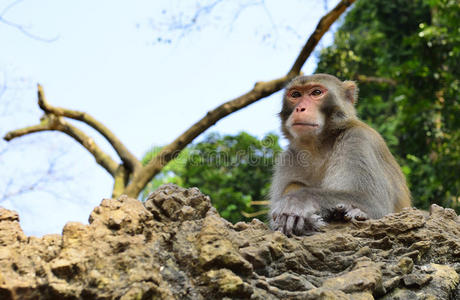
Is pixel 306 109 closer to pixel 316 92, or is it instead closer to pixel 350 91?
pixel 316 92

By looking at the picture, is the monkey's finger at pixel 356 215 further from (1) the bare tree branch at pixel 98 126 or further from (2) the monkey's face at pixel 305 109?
(1) the bare tree branch at pixel 98 126

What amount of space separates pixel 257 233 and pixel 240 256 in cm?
49

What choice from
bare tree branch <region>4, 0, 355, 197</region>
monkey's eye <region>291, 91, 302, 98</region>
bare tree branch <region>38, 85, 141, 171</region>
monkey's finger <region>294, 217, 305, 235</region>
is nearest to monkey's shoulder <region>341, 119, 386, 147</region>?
monkey's eye <region>291, 91, 302, 98</region>

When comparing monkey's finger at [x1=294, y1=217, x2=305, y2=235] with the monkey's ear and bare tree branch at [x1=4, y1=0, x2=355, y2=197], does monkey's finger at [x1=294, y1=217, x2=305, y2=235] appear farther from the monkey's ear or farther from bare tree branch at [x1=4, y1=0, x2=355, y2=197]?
bare tree branch at [x1=4, y1=0, x2=355, y2=197]

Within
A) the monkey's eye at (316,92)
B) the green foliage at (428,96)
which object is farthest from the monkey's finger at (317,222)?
the green foliage at (428,96)

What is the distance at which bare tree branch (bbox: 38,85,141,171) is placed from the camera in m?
8.41

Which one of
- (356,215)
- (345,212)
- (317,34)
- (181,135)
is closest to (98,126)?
(181,135)

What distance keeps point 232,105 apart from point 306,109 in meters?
3.21

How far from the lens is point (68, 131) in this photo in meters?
9.12

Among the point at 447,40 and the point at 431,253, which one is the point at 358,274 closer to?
the point at 431,253

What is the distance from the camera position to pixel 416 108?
954 centimetres

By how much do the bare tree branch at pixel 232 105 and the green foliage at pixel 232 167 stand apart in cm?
339

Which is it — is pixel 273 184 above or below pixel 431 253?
above

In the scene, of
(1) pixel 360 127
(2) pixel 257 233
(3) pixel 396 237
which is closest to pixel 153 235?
(2) pixel 257 233
